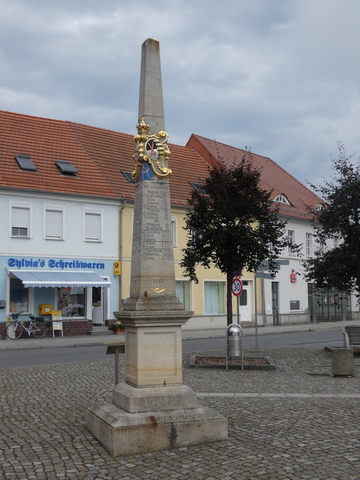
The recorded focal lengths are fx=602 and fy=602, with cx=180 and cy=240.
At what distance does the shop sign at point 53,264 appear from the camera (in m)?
26.5

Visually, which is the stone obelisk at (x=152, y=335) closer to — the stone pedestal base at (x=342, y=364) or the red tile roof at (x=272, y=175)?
the stone pedestal base at (x=342, y=364)

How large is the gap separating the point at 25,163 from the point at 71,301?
22.4ft

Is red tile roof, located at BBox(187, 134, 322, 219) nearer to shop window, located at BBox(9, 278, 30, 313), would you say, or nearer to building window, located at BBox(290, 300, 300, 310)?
building window, located at BBox(290, 300, 300, 310)

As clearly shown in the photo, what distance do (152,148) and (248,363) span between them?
833 centimetres

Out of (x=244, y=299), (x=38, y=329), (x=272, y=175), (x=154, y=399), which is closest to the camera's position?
(x=154, y=399)

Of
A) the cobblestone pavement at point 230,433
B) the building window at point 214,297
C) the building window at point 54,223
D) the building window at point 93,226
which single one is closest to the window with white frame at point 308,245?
the building window at point 214,297

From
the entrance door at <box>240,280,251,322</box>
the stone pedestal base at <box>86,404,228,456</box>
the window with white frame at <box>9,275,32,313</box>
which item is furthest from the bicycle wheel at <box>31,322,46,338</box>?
the stone pedestal base at <box>86,404,228,456</box>

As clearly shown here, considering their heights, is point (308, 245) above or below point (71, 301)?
above

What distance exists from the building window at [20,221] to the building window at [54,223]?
92cm

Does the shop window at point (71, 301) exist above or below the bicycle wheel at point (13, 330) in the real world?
above

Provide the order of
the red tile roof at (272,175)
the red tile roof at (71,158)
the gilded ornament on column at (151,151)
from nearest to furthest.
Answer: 1. the gilded ornament on column at (151,151)
2. the red tile roof at (71,158)
3. the red tile roof at (272,175)

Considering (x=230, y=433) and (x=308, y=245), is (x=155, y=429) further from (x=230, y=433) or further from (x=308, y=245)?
(x=308, y=245)

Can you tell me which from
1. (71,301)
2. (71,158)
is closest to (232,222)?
(71,301)

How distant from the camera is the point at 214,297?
34.2 m
